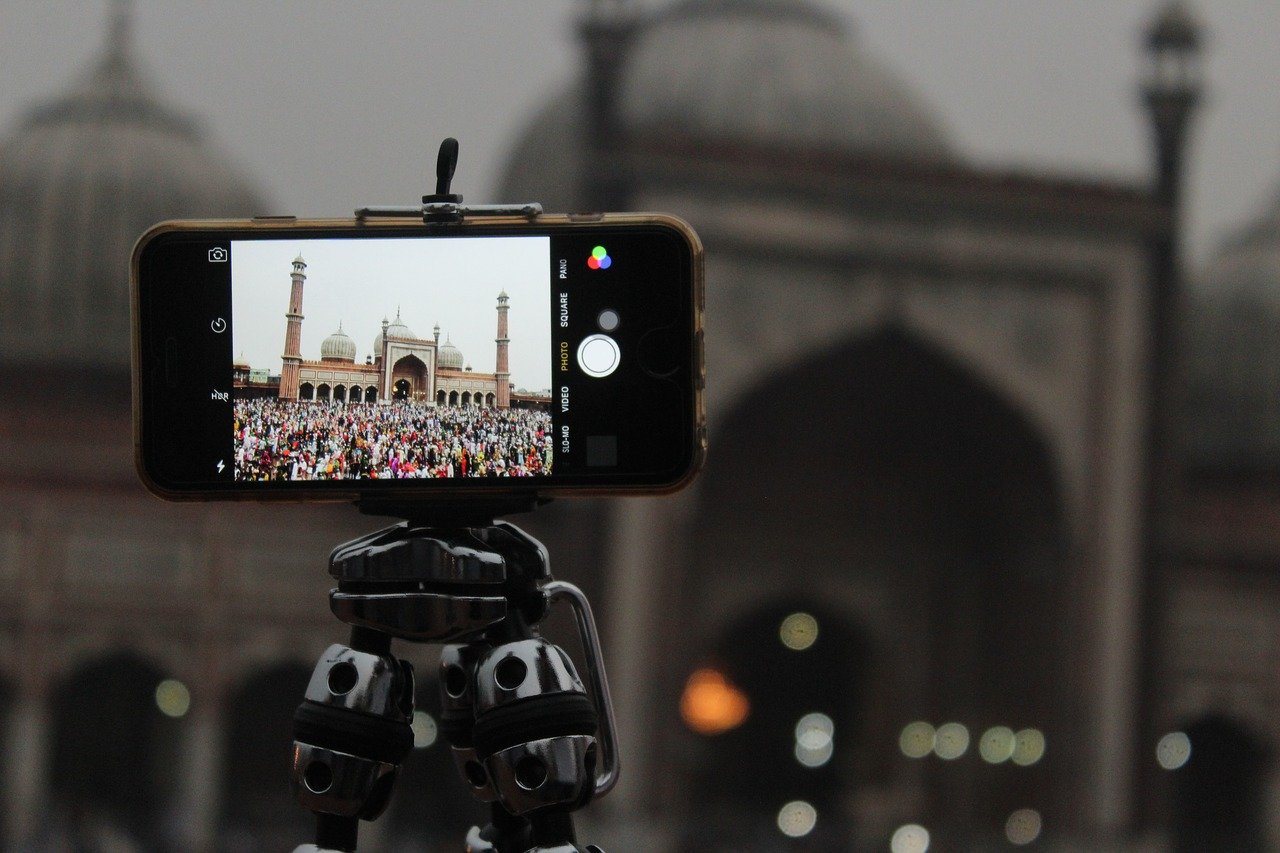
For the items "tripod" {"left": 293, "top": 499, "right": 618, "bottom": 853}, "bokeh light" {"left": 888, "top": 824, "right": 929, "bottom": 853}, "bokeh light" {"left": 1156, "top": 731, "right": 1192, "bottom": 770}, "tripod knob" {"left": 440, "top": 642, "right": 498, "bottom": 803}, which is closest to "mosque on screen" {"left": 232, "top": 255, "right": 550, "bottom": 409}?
"tripod" {"left": 293, "top": 499, "right": 618, "bottom": 853}

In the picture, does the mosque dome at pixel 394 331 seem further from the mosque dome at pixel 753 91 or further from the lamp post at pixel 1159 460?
the mosque dome at pixel 753 91

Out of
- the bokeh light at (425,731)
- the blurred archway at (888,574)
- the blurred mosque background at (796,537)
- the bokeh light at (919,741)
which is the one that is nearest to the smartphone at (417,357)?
the blurred mosque background at (796,537)

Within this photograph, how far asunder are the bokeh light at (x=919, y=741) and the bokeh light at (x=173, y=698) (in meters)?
4.82

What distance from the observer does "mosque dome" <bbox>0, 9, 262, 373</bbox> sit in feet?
43.7

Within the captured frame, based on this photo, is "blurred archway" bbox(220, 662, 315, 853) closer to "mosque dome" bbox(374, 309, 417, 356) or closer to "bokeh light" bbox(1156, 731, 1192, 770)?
"bokeh light" bbox(1156, 731, 1192, 770)

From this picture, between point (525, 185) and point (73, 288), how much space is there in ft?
11.2

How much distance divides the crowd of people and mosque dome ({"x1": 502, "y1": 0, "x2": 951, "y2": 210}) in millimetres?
12607

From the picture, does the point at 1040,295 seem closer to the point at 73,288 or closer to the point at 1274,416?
the point at 1274,416

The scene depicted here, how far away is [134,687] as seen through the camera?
12.9m

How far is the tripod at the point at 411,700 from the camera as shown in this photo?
1.38 metres

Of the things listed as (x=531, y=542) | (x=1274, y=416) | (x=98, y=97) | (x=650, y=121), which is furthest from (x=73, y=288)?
(x=531, y=542)

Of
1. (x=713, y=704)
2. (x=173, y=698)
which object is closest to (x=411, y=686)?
(x=173, y=698)

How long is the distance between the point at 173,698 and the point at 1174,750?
262 inches

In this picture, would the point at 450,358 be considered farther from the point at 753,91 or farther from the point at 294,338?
the point at 753,91
